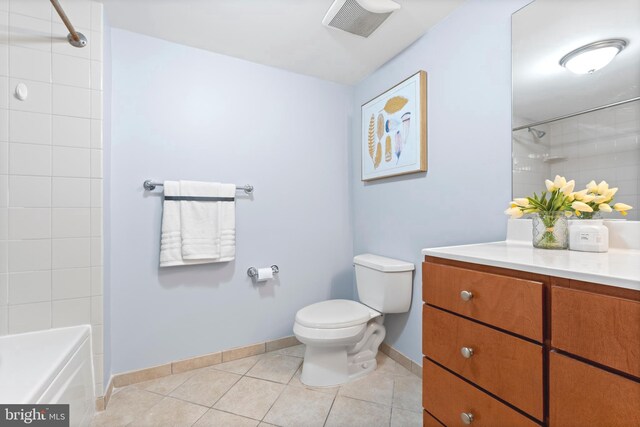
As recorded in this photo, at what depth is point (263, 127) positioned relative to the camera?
1.99m

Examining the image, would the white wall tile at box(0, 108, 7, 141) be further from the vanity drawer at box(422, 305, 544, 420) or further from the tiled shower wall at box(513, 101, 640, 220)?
the tiled shower wall at box(513, 101, 640, 220)

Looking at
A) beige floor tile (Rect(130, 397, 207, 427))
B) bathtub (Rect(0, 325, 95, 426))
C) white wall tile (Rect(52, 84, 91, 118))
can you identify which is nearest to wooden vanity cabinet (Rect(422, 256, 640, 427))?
beige floor tile (Rect(130, 397, 207, 427))

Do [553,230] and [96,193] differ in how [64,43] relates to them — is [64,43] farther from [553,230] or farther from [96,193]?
[553,230]

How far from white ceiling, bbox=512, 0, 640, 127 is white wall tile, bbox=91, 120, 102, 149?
1.96 meters

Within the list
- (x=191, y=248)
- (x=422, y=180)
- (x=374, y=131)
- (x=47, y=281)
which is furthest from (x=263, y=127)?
(x=47, y=281)

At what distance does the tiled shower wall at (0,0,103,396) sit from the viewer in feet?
4.14

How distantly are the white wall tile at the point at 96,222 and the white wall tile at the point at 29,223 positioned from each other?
0.54ft

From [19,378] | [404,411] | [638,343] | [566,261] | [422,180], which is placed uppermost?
[422,180]

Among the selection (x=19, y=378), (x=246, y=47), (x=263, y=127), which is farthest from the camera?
(x=263, y=127)

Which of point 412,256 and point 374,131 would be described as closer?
point 412,256

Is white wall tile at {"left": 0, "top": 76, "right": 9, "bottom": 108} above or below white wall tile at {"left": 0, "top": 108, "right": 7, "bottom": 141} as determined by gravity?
above

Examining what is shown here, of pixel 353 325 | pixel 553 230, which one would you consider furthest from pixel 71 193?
pixel 553 230

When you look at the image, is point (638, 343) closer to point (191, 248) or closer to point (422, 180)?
point (422, 180)

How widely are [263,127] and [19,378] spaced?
5.55 ft
